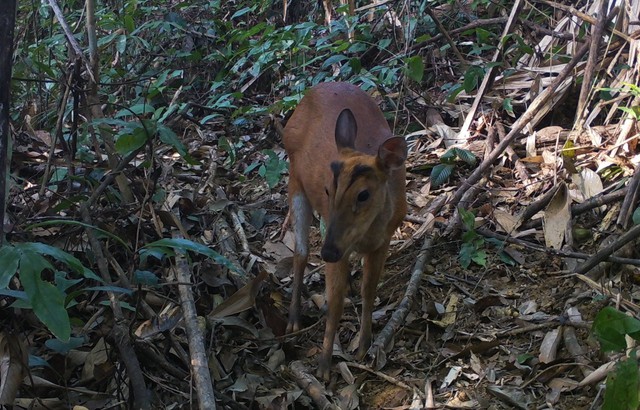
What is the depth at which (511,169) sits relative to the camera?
22.0ft

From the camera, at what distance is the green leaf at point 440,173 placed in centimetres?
669

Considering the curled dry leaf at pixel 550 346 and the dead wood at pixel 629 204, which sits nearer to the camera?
the curled dry leaf at pixel 550 346

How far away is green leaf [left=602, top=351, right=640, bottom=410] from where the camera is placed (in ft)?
9.89

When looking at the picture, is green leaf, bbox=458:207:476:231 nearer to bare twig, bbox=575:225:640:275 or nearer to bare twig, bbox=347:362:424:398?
bare twig, bbox=575:225:640:275

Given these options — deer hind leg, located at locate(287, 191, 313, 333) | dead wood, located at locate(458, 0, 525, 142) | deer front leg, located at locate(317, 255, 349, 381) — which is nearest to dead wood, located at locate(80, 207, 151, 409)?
deer front leg, located at locate(317, 255, 349, 381)

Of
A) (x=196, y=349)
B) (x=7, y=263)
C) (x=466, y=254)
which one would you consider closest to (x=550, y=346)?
(x=466, y=254)

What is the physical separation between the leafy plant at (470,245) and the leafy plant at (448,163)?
893 mm

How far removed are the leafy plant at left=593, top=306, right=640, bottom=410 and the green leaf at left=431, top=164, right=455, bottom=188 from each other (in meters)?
3.65

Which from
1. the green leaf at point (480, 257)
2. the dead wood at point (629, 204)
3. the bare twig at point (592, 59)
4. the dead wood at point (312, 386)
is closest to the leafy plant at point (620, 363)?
the dead wood at point (312, 386)

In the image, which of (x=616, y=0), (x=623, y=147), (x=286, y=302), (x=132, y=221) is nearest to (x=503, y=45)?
(x=616, y=0)

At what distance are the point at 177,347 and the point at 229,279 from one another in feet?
3.78

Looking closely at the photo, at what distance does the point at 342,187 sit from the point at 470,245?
1.65 m

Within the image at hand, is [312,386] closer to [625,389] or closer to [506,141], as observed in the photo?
[625,389]

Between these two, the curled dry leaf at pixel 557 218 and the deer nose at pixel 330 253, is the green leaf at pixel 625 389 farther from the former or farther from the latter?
the curled dry leaf at pixel 557 218
